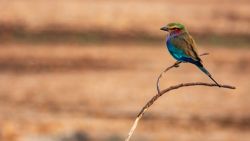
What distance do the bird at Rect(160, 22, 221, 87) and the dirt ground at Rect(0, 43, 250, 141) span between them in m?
15.3

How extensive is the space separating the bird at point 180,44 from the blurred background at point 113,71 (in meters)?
15.3

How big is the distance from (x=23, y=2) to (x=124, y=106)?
10.4m

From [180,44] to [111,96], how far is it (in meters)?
20.3

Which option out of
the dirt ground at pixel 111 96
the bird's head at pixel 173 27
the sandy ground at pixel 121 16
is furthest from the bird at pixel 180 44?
the sandy ground at pixel 121 16

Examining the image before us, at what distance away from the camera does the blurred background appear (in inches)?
854

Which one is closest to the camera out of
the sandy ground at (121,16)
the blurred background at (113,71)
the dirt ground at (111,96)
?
the dirt ground at (111,96)

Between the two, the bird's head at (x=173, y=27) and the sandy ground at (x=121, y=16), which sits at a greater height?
the bird's head at (x=173, y=27)

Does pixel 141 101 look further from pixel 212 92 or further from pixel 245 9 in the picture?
pixel 245 9

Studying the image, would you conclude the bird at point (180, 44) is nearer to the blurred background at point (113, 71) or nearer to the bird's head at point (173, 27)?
the bird's head at point (173, 27)

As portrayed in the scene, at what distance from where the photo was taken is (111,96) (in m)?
24.6

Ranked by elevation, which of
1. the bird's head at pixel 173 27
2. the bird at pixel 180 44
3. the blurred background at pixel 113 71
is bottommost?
the blurred background at pixel 113 71

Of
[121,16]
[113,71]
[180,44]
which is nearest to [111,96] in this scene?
[113,71]

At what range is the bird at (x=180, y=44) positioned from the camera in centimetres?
420

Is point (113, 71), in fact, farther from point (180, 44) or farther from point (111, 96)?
point (180, 44)
